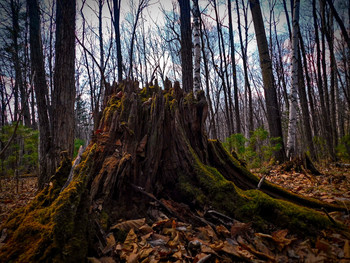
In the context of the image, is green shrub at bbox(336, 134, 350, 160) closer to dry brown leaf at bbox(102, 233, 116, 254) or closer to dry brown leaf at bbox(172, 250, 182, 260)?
dry brown leaf at bbox(172, 250, 182, 260)

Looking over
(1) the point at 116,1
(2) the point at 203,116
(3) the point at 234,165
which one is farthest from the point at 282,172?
(1) the point at 116,1

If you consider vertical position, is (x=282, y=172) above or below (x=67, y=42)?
below

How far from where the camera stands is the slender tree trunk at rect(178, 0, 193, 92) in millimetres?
5714

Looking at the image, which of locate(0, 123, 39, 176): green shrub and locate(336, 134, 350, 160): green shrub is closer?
locate(336, 134, 350, 160): green shrub

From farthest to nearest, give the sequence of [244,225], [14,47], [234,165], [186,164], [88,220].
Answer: [14,47] → [234,165] → [186,164] → [244,225] → [88,220]

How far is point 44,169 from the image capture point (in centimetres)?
380

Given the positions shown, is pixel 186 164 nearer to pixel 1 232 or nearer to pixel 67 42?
pixel 1 232

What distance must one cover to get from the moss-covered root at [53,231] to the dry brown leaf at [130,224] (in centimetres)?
39

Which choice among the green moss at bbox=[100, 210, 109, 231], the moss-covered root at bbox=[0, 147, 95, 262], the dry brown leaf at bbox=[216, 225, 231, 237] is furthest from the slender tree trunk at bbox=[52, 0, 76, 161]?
the dry brown leaf at bbox=[216, 225, 231, 237]

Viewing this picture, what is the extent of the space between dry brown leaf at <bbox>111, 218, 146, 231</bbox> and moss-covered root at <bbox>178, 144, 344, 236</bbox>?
0.68 metres

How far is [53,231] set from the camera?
1.26 metres

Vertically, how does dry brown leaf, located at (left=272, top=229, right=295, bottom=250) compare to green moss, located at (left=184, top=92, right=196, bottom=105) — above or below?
below

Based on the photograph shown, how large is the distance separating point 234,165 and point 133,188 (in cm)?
174

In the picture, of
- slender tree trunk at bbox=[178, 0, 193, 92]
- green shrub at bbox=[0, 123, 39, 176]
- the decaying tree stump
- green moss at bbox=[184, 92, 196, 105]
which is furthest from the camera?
slender tree trunk at bbox=[178, 0, 193, 92]
